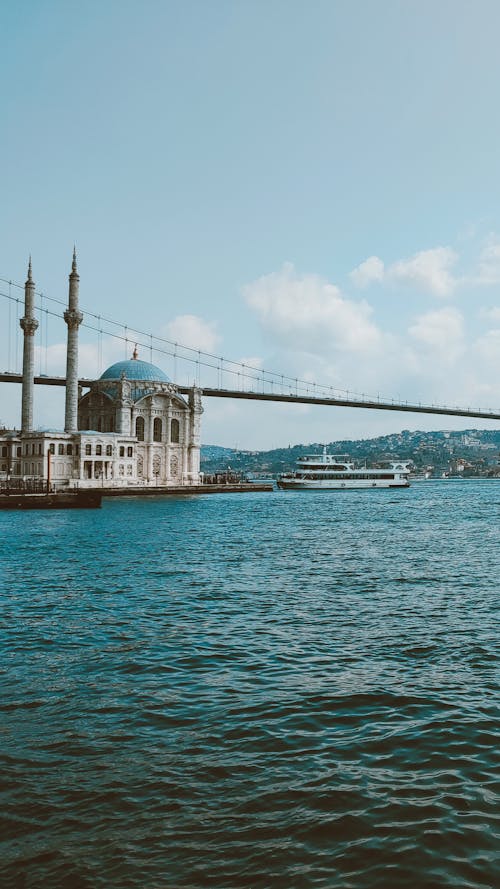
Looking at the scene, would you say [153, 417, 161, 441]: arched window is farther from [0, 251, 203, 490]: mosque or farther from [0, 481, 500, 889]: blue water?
[0, 481, 500, 889]: blue water

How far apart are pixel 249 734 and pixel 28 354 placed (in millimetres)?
74500

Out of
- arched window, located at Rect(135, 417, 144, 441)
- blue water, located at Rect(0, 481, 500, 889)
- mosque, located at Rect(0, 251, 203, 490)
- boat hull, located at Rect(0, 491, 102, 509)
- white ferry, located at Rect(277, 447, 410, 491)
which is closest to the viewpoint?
blue water, located at Rect(0, 481, 500, 889)

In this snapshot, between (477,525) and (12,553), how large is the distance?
2589 centimetres

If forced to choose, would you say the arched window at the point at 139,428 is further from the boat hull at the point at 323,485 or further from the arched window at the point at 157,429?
the boat hull at the point at 323,485

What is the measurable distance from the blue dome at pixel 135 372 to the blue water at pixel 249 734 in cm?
7099

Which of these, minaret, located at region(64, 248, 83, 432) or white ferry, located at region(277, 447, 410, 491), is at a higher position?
minaret, located at region(64, 248, 83, 432)

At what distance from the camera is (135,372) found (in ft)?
Result: 289

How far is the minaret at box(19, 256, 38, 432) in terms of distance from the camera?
246ft

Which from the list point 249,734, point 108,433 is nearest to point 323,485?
point 108,433

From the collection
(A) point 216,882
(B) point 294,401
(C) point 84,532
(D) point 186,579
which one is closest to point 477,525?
(C) point 84,532

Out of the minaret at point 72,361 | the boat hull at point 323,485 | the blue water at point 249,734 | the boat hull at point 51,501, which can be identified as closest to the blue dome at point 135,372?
the minaret at point 72,361

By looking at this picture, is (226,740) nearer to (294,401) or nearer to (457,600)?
(457,600)

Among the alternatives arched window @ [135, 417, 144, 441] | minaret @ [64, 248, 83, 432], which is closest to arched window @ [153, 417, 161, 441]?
arched window @ [135, 417, 144, 441]

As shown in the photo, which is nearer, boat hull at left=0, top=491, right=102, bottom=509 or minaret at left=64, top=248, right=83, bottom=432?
boat hull at left=0, top=491, right=102, bottom=509
